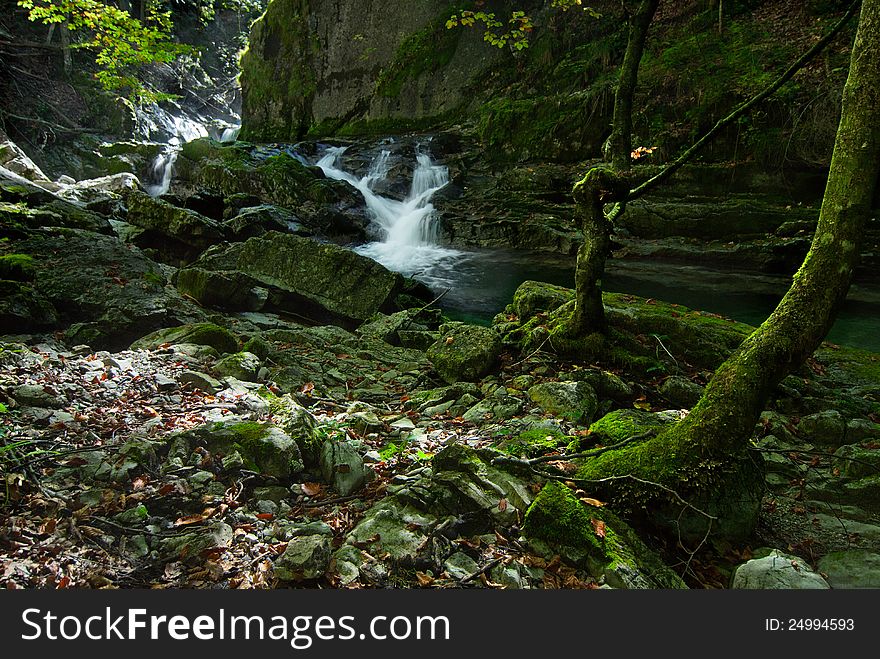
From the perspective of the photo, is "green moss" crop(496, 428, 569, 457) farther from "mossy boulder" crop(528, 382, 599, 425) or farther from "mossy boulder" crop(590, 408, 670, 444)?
"mossy boulder" crop(528, 382, 599, 425)

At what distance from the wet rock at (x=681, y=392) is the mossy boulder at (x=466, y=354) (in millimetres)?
1698

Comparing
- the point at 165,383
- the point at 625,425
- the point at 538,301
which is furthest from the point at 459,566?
the point at 538,301

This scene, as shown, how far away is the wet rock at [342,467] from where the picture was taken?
2.78 m

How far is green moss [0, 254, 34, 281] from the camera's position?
5289mm

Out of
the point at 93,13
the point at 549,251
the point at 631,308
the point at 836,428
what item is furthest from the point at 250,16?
the point at 836,428

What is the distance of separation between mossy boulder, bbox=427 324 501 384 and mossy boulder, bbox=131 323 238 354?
2.17m

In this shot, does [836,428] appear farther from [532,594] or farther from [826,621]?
[532,594]

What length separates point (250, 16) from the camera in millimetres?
36000

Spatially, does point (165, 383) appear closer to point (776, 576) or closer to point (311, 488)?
point (311, 488)

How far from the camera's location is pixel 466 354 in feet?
16.3

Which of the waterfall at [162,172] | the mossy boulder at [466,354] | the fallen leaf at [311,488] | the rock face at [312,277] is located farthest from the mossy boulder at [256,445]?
the waterfall at [162,172]

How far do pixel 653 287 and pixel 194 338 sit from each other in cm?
899

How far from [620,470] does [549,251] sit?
9.82 m

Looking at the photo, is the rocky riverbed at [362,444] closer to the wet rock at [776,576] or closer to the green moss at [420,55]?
the wet rock at [776,576]
